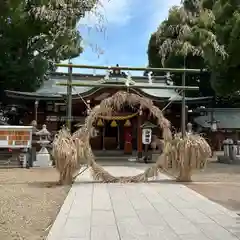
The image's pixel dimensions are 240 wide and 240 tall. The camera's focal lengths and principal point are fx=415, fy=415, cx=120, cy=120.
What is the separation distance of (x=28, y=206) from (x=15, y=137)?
1047cm

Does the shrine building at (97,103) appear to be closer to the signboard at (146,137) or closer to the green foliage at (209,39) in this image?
the signboard at (146,137)

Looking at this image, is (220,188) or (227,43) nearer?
(220,188)

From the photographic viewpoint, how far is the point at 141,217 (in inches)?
289

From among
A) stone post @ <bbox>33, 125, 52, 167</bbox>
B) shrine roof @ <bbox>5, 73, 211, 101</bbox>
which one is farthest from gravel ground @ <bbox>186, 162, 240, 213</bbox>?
shrine roof @ <bbox>5, 73, 211, 101</bbox>

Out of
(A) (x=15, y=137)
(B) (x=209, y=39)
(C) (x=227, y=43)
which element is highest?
(B) (x=209, y=39)

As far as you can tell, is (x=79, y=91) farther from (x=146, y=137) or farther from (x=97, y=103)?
(x=146, y=137)

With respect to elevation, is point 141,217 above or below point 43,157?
below

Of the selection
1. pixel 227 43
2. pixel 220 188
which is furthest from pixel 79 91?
pixel 220 188

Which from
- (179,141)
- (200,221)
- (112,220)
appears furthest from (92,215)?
(179,141)

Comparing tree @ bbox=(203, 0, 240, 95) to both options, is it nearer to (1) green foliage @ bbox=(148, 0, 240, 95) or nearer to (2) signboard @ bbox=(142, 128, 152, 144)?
(1) green foliage @ bbox=(148, 0, 240, 95)

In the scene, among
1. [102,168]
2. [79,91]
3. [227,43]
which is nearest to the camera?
[102,168]

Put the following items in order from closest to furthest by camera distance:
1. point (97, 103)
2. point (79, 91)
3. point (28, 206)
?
point (28, 206)
point (79, 91)
point (97, 103)

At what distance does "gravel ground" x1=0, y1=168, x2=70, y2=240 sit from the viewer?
6.26m

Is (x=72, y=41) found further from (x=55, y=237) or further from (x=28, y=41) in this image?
(x=28, y=41)
